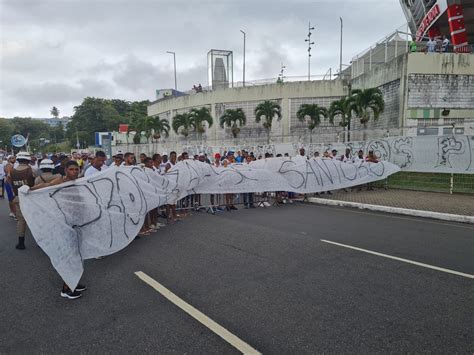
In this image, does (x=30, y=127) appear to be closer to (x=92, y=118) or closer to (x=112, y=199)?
(x=92, y=118)

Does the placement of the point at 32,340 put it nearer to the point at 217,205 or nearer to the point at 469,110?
the point at 217,205

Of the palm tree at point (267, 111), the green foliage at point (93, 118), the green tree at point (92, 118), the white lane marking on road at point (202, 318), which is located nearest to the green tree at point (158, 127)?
the palm tree at point (267, 111)

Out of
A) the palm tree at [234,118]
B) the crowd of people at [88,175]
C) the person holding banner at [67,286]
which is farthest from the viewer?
the palm tree at [234,118]

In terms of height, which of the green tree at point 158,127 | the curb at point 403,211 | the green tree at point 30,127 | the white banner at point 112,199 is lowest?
the curb at point 403,211

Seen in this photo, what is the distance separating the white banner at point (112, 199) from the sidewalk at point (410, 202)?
6.34ft

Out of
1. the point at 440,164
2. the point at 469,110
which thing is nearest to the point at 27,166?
the point at 440,164

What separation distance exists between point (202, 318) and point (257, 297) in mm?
823

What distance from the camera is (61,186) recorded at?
196 inches

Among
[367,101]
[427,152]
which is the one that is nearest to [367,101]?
[367,101]

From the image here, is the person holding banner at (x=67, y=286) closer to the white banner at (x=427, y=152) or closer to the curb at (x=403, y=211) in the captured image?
the curb at (x=403, y=211)

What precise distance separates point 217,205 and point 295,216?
255cm

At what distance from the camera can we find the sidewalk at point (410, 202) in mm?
9461

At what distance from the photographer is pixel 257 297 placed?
4.32 metres

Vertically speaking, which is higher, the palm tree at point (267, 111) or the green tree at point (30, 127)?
the green tree at point (30, 127)
